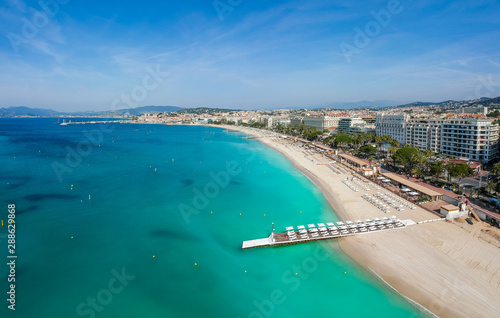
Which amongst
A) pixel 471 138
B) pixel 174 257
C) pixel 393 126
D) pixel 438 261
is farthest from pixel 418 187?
pixel 393 126

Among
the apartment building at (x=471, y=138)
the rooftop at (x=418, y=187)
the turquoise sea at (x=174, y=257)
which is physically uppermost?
the apartment building at (x=471, y=138)

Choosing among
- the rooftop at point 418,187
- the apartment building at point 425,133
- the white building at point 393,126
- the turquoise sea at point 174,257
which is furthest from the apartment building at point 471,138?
the turquoise sea at point 174,257

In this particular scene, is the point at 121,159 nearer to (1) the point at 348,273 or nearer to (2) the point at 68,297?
(2) the point at 68,297

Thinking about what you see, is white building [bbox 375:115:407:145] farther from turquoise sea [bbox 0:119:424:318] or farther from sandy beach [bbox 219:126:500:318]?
sandy beach [bbox 219:126:500:318]

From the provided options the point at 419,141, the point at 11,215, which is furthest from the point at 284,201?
the point at 419,141

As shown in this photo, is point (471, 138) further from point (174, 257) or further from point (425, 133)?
point (174, 257)

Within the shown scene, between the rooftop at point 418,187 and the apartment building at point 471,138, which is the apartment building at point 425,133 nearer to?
the apartment building at point 471,138
